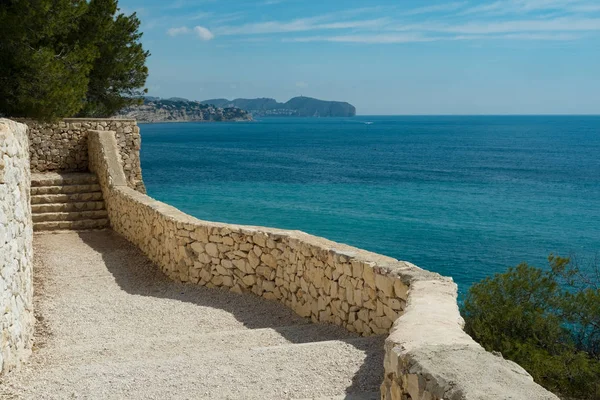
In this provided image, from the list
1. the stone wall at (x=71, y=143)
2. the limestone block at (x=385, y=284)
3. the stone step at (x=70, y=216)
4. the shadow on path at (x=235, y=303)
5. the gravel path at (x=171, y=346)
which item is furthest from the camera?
the stone wall at (x=71, y=143)

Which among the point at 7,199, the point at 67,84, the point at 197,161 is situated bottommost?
the point at 197,161

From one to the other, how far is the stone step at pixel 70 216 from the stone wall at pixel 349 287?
1.21 metres

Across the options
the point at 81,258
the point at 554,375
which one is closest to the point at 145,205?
the point at 81,258

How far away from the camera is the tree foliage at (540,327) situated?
34.1 feet

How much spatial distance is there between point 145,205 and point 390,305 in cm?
679

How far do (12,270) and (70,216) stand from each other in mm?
8670

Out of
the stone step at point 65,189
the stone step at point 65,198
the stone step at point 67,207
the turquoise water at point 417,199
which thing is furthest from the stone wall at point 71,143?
the turquoise water at point 417,199

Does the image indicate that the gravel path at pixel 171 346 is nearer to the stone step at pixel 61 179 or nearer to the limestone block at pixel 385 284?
the limestone block at pixel 385 284

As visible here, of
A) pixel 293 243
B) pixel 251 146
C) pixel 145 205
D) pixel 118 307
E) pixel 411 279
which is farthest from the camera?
pixel 251 146

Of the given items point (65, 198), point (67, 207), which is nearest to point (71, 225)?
point (67, 207)

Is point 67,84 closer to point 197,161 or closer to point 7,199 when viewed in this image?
point 7,199

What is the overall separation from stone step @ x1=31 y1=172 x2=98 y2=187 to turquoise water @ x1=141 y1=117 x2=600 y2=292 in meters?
13.5

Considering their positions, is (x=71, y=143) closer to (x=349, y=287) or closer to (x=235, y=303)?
(x=235, y=303)

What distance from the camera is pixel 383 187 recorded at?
48.2 metres
